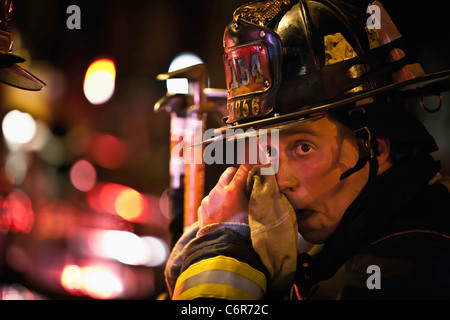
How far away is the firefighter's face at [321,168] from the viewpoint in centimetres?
188

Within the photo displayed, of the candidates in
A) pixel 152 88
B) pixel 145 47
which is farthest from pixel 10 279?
pixel 145 47

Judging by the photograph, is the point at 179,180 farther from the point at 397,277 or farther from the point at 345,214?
the point at 397,277

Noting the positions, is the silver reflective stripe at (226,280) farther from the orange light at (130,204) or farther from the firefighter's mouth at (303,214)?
the orange light at (130,204)

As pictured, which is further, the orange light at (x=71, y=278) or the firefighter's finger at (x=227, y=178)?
the orange light at (x=71, y=278)

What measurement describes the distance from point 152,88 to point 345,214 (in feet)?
13.6

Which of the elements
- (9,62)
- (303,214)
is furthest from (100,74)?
(303,214)

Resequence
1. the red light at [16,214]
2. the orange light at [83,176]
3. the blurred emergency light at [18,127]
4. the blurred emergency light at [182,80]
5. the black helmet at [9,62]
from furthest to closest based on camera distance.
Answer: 1. the orange light at [83,176]
2. the blurred emergency light at [18,127]
3. the red light at [16,214]
4. the blurred emergency light at [182,80]
5. the black helmet at [9,62]

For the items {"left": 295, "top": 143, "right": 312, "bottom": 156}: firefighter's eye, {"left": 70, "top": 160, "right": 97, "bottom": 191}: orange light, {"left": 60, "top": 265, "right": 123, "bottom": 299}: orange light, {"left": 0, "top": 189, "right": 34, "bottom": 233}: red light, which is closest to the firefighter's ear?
{"left": 295, "top": 143, "right": 312, "bottom": 156}: firefighter's eye

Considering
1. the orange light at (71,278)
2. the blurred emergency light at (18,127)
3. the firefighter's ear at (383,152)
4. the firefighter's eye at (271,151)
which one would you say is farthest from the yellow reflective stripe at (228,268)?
the blurred emergency light at (18,127)

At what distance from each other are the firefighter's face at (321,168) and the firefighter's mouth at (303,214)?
0.03m

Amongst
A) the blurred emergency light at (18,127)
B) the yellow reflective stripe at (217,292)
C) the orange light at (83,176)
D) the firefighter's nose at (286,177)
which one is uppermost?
the blurred emergency light at (18,127)

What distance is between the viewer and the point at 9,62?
209 cm

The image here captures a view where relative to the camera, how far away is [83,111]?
9961 millimetres

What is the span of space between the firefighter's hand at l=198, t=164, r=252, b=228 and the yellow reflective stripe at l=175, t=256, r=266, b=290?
24 cm
